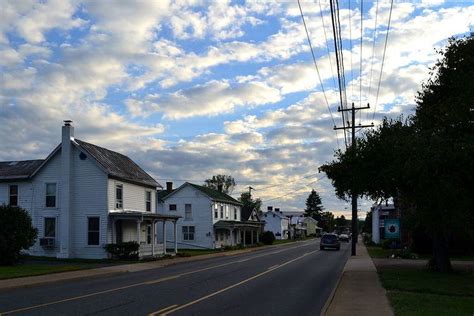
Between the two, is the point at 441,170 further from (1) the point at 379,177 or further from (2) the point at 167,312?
(2) the point at 167,312

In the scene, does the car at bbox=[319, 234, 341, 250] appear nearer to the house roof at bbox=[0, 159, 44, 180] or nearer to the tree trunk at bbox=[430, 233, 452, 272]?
the house roof at bbox=[0, 159, 44, 180]

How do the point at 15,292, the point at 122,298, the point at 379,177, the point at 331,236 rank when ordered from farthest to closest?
the point at 331,236 → the point at 379,177 → the point at 15,292 → the point at 122,298

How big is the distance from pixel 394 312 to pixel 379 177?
33.0 feet

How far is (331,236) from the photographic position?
57719mm

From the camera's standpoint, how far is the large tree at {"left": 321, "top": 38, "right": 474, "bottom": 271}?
699 inches

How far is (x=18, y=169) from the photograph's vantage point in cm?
4088

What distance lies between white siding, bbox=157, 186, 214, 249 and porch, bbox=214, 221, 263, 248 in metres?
1.28

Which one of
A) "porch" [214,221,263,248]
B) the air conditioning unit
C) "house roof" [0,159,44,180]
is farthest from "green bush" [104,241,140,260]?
"porch" [214,221,263,248]

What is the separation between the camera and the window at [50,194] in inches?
1524

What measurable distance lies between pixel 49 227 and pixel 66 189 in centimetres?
314

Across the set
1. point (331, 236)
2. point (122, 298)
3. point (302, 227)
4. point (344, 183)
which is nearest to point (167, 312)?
point (122, 298)

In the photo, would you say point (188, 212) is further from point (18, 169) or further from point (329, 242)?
point (18, 169)

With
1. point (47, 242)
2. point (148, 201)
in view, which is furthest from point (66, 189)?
point (148, 201)

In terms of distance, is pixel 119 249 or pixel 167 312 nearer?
pixel 167 312
